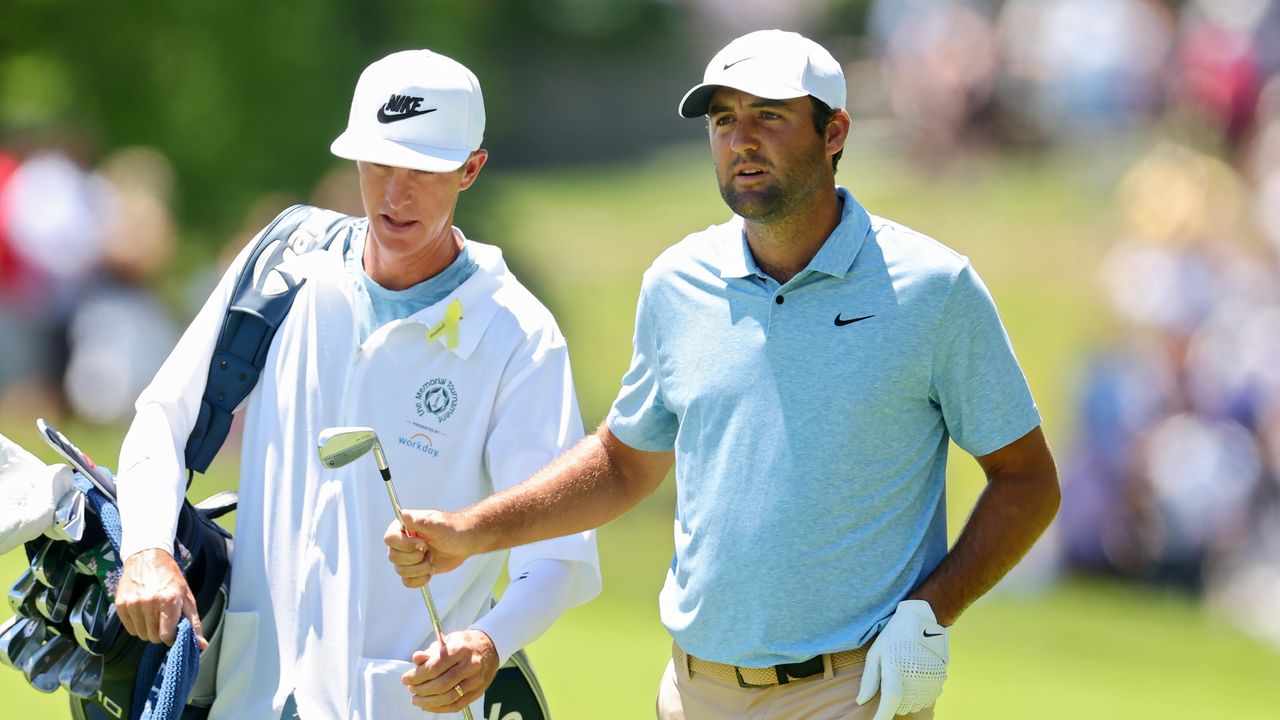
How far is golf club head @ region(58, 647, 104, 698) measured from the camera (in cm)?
446

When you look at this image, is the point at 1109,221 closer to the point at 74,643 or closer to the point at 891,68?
the point at 891,68

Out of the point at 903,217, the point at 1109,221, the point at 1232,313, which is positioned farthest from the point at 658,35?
the point at 1232,313

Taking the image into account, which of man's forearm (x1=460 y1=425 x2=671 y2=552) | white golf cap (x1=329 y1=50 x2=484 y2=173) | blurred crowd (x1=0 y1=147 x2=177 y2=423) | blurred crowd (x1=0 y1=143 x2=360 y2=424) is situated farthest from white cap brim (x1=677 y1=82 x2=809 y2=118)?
blurred crowd (x1=0 y1=147 x2=177 y2=423)

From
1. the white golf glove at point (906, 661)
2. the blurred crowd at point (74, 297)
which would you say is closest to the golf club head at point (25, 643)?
the white golf glove at point (906, 661)

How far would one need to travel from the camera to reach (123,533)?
432 cm

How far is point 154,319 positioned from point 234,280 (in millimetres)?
12564

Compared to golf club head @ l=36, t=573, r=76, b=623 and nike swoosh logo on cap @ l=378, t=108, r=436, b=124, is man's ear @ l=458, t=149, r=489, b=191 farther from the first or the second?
golf club head @ l=36, t=573, r=76, b=623

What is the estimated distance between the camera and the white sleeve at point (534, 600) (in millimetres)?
4344

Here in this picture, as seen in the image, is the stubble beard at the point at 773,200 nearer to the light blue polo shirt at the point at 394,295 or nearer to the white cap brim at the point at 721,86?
the white cap brim at the point at 721,86

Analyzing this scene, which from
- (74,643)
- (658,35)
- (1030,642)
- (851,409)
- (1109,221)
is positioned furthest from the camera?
(658,35)

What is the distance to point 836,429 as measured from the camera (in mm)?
4168

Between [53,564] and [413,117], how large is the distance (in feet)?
4.39

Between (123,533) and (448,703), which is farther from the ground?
(123,533)

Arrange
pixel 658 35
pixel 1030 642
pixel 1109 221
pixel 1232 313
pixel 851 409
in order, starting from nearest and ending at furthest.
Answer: pixel 851 409
pixel 1030 642
pixel 1232 313
pixel 1109 221
pixel 658 35
